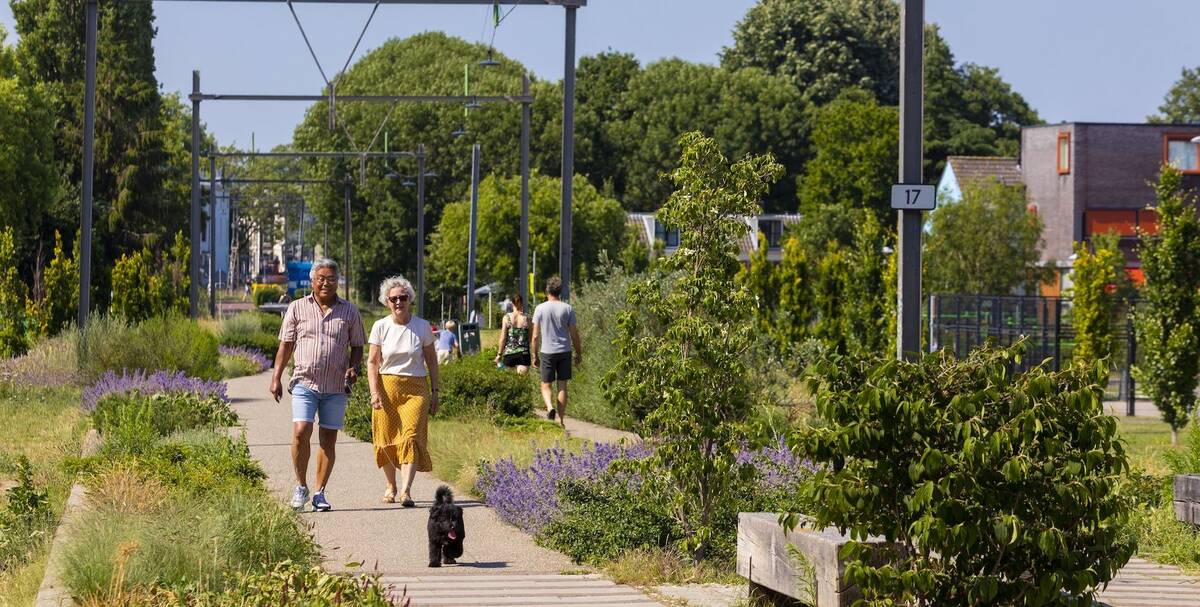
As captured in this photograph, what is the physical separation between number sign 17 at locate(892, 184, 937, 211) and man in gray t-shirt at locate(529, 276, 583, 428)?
830 centimetres

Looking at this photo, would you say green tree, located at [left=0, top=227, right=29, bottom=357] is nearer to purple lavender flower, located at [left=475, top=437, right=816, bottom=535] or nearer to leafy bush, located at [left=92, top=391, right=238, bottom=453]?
leafy bush, located at [left=92, top=391, right=238, bottom=453]

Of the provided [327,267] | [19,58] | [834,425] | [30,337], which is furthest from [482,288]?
[834,425]

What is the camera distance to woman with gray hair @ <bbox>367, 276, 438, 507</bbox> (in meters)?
12.1

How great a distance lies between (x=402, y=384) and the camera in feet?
40.1

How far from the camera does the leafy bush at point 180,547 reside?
775cm

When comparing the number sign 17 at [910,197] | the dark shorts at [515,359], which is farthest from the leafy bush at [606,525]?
the dark shorts at [515,359]

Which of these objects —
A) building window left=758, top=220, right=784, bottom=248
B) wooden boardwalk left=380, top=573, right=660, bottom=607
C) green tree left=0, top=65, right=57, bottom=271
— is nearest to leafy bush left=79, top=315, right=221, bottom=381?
wooden boardwalk left=380, top=573, right=660, bottom=607

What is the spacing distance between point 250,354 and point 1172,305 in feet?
67.5

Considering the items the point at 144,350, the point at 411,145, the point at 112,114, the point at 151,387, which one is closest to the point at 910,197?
the point at 151,387

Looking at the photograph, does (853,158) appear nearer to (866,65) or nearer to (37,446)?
(866,65)

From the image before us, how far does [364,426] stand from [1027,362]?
1563cm

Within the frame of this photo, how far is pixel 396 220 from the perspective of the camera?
3027 inches

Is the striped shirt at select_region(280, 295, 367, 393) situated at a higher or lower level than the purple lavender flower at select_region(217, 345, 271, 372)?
higher

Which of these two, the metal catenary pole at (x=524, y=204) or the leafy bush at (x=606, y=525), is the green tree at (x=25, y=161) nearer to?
the metal catenary pole at (x=524, y=204)
